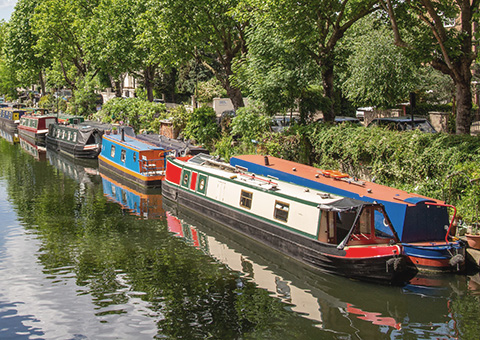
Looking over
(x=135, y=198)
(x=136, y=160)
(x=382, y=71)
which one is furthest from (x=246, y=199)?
(x=382, y=71)

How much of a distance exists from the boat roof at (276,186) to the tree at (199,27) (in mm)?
9309

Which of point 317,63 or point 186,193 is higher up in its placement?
point 317,63

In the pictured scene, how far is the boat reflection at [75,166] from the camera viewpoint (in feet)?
106

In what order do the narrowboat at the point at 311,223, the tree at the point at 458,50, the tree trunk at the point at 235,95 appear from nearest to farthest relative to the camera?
1. the narrowboat at the point at 311,223
2. the tree at the point at 458,50
3. the tree trunk at the point at 235,95

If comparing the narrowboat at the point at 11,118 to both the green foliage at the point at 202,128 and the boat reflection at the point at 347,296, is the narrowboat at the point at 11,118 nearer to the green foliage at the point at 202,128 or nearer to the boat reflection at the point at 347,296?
the green foliage at the point at 202,128

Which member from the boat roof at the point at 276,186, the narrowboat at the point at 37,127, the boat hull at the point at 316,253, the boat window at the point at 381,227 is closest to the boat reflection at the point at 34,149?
the narrowboat at the point at 37,127

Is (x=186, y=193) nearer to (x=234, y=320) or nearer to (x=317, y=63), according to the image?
(x=317, y=63)

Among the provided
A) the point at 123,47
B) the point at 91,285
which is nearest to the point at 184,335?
the point at 91,285

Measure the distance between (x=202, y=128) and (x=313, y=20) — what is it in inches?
466

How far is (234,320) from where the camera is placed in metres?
12.8

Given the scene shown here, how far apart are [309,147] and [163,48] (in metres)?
14.4

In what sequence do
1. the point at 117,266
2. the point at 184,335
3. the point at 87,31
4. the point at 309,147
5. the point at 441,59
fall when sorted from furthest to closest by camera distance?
the point at 87,31
the point at 309,147
the point at 441,59
the point at 117,266
the point at 184,335

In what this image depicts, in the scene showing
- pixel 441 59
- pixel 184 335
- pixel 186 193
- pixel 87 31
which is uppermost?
pixel 87 31

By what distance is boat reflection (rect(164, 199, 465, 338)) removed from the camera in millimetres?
12539
